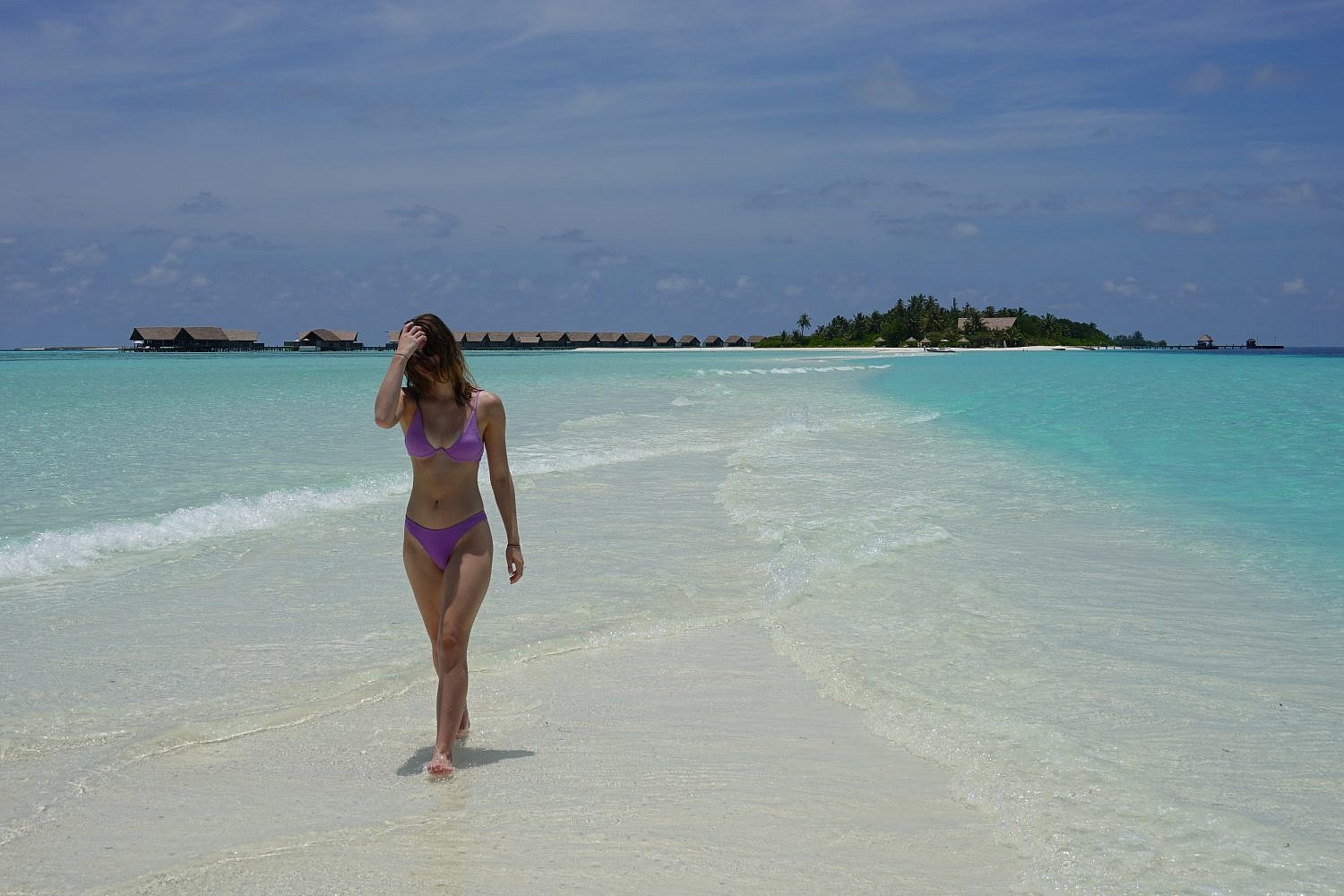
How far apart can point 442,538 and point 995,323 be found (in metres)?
157

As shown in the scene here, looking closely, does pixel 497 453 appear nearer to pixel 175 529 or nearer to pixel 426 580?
pixel 426 580

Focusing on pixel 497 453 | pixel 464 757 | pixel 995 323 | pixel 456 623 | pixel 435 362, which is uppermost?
pixel 995 323

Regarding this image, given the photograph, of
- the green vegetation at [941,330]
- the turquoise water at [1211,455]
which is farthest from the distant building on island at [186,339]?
the turquoise water at [1211,455]

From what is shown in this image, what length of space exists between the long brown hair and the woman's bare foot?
4.39 ft

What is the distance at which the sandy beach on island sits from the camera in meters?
3.11

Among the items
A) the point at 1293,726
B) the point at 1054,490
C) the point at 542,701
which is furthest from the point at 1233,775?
the point at 1054,490

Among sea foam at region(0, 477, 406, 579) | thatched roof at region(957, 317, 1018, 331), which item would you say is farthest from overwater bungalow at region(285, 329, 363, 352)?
sea foam at region(0, 477, 406, 579)

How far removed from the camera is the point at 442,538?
13.4 ft

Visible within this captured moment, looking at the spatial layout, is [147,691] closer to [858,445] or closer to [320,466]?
[320,466]

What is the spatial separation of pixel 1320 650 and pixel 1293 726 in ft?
4.54

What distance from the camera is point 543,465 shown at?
13.8m

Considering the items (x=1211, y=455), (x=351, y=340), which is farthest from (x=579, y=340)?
(x=1211, y=455)

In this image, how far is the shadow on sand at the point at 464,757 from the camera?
399cm

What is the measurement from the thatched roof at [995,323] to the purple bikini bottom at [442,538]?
485ft
